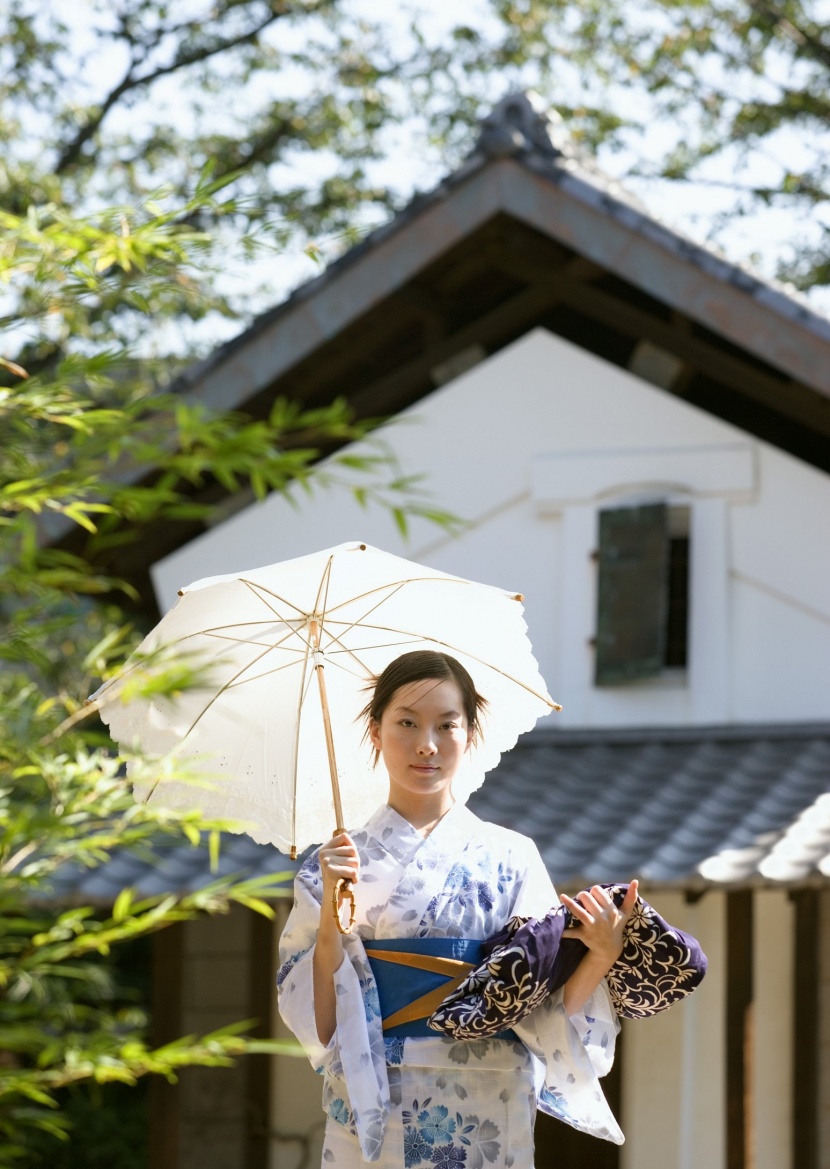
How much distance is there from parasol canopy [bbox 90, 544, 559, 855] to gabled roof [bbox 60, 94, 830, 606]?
151 inches

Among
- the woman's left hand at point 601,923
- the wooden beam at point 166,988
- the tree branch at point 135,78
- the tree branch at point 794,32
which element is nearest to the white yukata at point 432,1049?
the woman's left hand at point 601,923

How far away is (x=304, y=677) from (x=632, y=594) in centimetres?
415

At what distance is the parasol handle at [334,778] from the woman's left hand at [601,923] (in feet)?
1.25

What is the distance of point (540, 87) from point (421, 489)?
7.23 metres

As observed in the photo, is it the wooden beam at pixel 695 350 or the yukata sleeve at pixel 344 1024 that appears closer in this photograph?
the yukata sleeve at pixel 344 1024

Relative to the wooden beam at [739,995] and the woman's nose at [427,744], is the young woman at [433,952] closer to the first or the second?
the woman's nose at [427,744]

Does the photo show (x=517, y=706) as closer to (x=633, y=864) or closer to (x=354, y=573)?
(x=354, y=573)

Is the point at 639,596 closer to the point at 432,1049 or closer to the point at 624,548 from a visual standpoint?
the point at 624,548

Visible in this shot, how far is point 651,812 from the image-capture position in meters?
6.28

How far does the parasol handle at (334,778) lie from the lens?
2.67 meters

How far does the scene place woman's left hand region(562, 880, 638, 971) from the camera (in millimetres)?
2604

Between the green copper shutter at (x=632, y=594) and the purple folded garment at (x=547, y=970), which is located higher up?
the green copper shutter at (x=632, y=594)

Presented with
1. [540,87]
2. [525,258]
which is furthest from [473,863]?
[540,87]

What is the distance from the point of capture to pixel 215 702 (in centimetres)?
328
